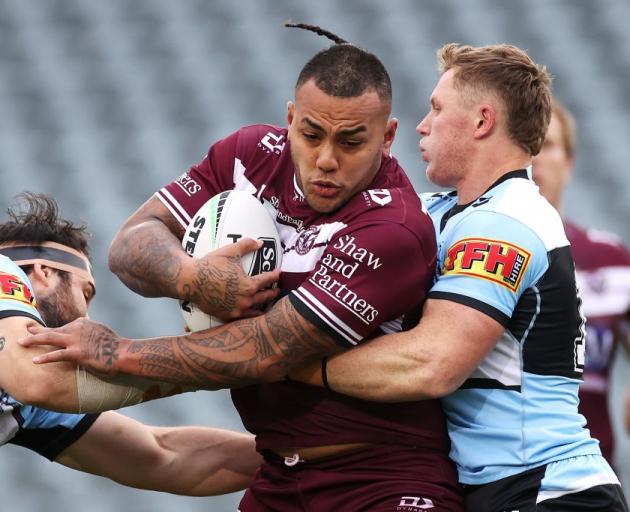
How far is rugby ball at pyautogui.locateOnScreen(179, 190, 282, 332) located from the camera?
344 centimetres

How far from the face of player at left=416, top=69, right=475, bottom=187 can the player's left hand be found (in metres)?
1.12

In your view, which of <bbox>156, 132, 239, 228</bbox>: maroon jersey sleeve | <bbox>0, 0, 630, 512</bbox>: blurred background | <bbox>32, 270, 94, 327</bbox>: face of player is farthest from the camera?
<bbox>0, 0, 630, 512</bbox>: blurred background

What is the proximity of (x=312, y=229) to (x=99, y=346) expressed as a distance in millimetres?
→ 680

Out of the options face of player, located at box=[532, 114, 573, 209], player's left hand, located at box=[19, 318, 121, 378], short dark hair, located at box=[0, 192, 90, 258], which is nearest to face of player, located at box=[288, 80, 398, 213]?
player's left hand, located at box=[19, 318, 121, 378]

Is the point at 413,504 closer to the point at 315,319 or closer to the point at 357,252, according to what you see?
the point at 315,319

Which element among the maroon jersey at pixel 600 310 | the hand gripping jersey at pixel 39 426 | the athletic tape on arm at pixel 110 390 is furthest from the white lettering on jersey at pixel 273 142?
the maroon jersey at pixel 600 310

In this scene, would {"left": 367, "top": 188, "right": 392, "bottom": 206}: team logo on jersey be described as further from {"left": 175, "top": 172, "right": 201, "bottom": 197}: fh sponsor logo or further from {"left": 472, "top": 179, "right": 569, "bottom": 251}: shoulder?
{"left": 175, "top": 172, "right": 201, "bottom": 197}: fh sponsor logo

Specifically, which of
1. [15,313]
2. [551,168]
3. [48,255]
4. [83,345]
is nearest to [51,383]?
[83,345]

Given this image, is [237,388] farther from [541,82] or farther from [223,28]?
[223,28]

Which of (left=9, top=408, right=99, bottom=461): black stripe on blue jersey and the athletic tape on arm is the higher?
the athletic tape on arm

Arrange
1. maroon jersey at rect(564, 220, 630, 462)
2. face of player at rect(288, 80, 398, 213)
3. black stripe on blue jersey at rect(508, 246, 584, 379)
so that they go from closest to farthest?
face of player at rect(288, 80, 398, 213) < black stripe on blue jersey at rect(508, 246, 584, 379) < maroon jersey at rect(564, 220, 630, 462)

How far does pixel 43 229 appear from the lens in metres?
4.23

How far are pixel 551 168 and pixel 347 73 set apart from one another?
224 cm

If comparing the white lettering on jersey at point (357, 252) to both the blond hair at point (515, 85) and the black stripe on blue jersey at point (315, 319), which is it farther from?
the blond hair at point (515, 85)
